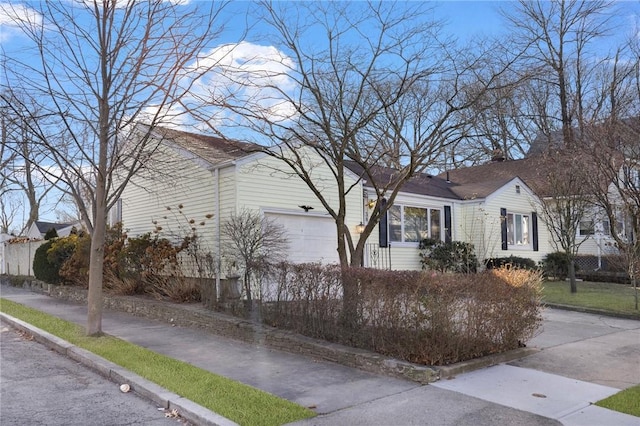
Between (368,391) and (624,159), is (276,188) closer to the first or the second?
(368,391)

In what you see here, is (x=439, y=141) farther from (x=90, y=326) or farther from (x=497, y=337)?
(x=90, y=326)

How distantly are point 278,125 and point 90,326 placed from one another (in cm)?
477

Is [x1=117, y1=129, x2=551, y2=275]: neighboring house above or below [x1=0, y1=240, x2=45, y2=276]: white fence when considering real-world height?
above

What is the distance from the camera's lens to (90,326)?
28.6ft

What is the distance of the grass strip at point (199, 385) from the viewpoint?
491 centimetres

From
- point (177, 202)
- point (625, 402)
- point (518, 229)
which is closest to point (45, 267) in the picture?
point (177, 202)

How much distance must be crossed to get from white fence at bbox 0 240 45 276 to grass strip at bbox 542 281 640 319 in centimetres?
1845

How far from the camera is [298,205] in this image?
13.4 m

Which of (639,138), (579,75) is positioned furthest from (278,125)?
(579,75)

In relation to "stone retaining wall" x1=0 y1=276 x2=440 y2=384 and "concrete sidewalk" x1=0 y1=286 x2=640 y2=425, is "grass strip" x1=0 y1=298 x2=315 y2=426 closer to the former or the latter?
"concrete sidewalk" x1=0 y1=286 x2=640 y2=425

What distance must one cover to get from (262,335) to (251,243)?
2587 millimetres

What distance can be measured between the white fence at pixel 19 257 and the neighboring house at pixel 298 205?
19.8 ft

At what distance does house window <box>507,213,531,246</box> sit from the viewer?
20.3 m

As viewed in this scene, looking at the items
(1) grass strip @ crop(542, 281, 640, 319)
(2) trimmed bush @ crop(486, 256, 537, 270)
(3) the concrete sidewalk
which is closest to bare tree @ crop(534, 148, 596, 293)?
(1) grass strip @ crop(542, 281, 640, 319)
